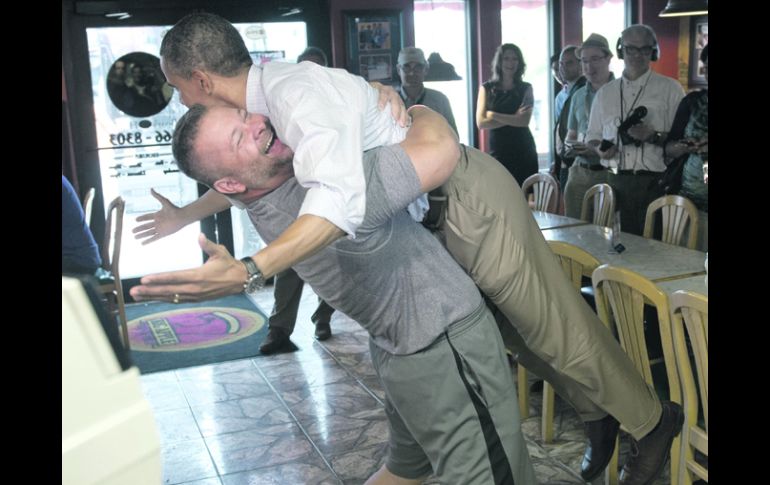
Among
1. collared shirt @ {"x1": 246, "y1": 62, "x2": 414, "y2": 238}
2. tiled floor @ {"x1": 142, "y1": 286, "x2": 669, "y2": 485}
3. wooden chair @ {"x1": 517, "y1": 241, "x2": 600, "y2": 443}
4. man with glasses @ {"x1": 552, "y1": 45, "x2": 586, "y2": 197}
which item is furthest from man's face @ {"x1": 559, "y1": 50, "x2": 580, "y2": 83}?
collared shirt @ {"x1": 246, "y1": 62, "x2": 414, "y2": 238}

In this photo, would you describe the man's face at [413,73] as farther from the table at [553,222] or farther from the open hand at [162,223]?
the open hand at [162,223]

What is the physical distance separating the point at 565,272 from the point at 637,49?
8.40 feet

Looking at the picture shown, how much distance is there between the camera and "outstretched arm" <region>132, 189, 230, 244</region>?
231 cm

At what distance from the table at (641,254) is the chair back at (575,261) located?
0.77 ft

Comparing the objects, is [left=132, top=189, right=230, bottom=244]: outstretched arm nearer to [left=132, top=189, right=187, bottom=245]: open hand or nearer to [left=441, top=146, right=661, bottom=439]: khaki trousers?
[left=132, top=189, right=187, bottom=245]: open hand

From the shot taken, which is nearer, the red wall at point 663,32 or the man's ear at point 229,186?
the man's ear at point 229,186

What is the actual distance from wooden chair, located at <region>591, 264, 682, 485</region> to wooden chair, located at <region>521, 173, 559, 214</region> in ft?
7.93

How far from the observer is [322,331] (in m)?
Answer: 5.26

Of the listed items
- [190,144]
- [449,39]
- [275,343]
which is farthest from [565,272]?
[449,39]

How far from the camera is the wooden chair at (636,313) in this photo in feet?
8.04

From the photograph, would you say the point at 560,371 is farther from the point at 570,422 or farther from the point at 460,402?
the point at 570,422

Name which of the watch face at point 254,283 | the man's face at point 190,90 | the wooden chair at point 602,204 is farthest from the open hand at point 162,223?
the wooden chair at point 602,204
